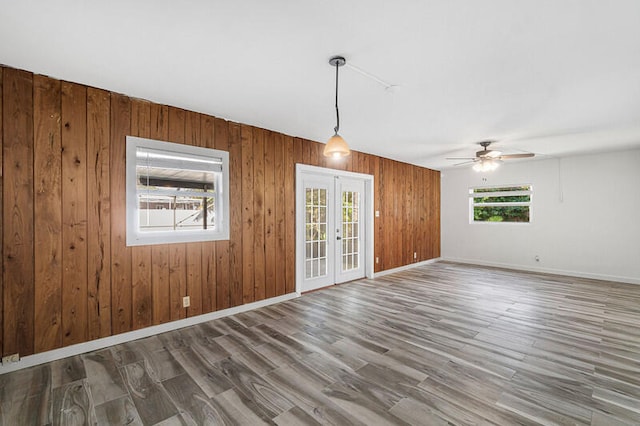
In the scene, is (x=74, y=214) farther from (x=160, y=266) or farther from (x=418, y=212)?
(x=418, y=212)

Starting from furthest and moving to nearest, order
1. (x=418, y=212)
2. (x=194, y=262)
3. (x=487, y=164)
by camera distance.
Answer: (x=418, y=212) < (x=487, y=164) < (x=194, y=262)

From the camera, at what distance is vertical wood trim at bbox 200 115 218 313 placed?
380 centimetres

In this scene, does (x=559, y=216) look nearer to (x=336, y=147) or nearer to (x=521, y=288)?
(x=521, y=288)

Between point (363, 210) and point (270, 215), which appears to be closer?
point (270, 215)

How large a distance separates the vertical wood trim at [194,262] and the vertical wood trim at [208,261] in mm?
41

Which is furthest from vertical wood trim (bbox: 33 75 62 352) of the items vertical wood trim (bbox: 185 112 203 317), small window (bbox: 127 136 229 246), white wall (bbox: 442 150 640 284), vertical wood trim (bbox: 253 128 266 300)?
white wall (bbox: 442 150 640 284)

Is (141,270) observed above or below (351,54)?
below

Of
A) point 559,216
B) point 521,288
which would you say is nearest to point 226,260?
point 521,288

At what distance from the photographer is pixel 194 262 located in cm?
372

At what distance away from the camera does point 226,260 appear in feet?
13.2

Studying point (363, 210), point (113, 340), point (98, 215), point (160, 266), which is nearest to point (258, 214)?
point (160, 266)

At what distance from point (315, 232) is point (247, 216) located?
1.48 m

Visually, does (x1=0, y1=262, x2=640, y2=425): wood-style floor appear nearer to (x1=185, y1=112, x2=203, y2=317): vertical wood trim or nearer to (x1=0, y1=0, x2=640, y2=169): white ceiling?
(x1=185, y1=112, x2=203, y2=317): vertical wood trim

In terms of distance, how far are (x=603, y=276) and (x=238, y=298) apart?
739 cm
